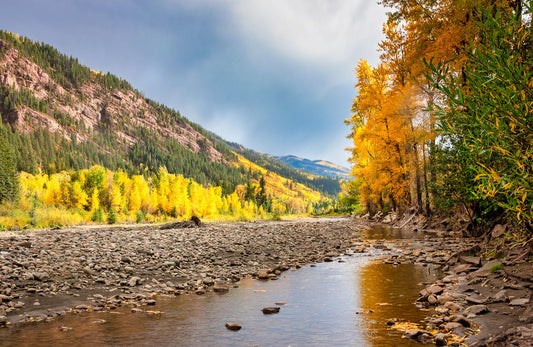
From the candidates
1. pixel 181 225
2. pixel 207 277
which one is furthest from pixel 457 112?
pixel 181 225

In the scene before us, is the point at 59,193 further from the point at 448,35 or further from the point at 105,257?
the point at 448,35

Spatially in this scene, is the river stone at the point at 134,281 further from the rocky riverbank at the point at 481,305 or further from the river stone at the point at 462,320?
the river stone at the point at 462,320

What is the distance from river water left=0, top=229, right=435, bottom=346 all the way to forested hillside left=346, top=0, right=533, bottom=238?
11.5ft

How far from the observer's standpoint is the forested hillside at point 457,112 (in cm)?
454

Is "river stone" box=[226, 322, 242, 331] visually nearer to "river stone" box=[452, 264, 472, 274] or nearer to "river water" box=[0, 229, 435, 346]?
"river water" box=[0, 229, 435, 346]

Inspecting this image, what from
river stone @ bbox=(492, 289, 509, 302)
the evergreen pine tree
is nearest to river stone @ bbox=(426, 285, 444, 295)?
river stone @ bbox=(492, 289, 509, 302)

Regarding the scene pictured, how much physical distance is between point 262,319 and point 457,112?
6.26 metres

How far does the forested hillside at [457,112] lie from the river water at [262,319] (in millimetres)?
3494

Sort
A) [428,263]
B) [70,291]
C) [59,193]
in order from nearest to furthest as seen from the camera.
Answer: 1. [70,291]
2. [428,263]
3. [59,193]

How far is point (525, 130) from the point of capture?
4.33 m

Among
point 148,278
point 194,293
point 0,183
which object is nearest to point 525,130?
point 194,293

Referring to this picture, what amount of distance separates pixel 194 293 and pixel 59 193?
58.7m

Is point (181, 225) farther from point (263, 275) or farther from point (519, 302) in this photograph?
point (519, 302)

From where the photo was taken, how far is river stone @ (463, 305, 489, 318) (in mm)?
6624
